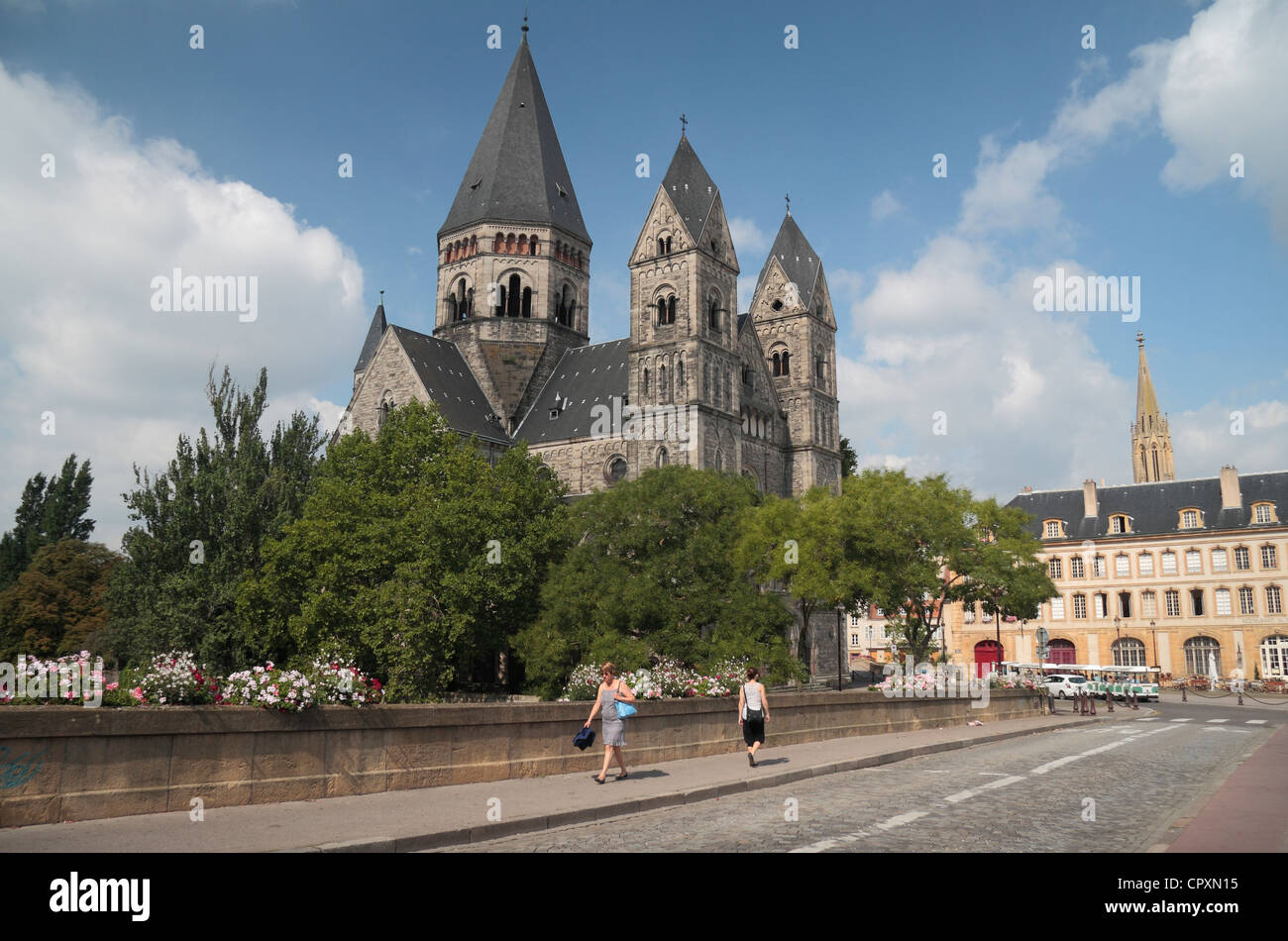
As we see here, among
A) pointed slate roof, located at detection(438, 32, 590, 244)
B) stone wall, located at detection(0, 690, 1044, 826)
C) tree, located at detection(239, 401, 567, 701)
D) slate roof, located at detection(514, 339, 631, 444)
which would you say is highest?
pointed slate roof, located at detection(438, 32, 590, 244)

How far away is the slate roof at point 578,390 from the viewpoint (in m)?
56.9

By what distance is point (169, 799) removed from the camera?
962 cm

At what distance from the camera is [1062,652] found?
230 feet

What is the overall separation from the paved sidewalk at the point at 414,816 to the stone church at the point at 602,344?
3485cm

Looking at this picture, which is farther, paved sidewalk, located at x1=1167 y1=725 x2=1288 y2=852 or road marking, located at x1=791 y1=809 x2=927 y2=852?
paved sidewalk, located at x1=1167 y1=725 x2=1288 y2=852

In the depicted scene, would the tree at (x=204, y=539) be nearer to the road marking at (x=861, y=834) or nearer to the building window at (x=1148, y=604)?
Result: the road marking at (x=861, y=834)

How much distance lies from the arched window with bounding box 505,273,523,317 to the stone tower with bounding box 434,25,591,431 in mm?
68

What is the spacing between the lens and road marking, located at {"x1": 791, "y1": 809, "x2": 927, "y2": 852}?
28.5ft

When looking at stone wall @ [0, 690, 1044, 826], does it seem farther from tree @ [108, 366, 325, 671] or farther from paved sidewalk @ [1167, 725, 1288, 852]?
tree @ [108, 366, 325, 671]

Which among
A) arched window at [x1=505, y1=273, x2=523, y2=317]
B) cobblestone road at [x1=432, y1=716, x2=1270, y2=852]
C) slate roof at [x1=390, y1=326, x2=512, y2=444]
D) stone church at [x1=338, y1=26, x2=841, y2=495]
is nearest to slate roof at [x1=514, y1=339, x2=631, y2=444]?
stone church at [x1=338, y1=26, x2=841, y2=495]

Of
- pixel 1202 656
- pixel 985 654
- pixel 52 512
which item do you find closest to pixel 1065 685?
pixel 1202 656

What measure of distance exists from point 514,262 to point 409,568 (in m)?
35.4
